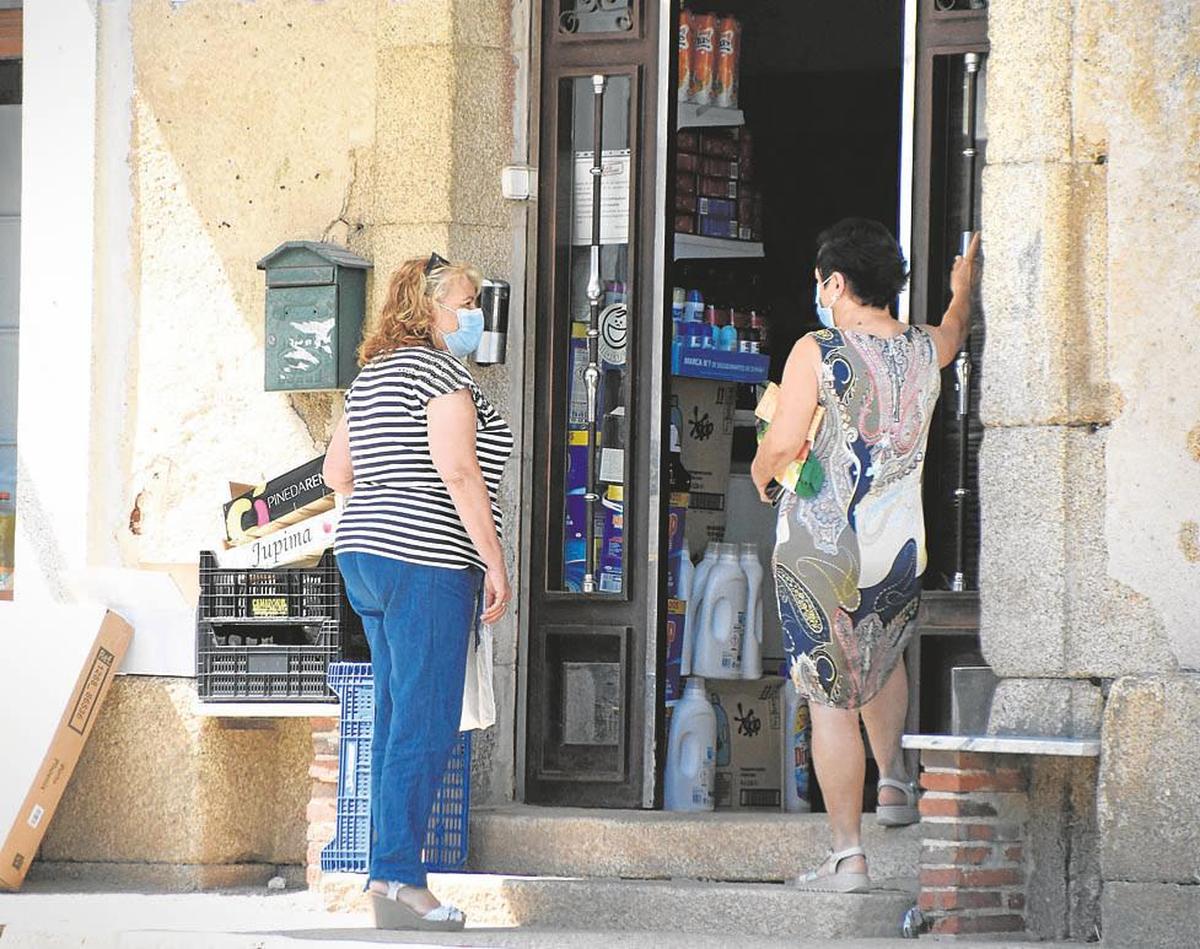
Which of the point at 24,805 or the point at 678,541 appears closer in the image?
the point at 24,805

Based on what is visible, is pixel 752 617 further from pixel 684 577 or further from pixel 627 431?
pixel 627 431

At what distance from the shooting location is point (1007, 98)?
252 inches

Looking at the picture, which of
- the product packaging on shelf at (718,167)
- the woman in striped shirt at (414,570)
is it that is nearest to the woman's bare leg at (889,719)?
the woman in striped shirt at (414,570)

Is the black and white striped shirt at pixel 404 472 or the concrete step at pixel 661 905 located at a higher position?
the black and white striped shirt at pixel 404 472

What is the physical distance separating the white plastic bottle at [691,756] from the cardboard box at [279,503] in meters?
1.50

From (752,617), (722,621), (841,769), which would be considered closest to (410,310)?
(841,769)

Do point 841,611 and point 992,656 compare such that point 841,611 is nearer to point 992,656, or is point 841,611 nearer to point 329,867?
point 992,656

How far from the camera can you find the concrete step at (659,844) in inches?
276

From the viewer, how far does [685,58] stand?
855 centimetres

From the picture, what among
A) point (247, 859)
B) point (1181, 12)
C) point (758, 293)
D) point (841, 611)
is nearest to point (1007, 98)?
point (1181, 12)

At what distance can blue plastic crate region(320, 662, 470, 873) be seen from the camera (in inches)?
281

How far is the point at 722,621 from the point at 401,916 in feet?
7.65

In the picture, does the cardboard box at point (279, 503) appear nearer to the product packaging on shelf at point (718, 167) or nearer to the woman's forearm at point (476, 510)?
the woman's forearm at point (476, 510)

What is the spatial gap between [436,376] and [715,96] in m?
2.73
